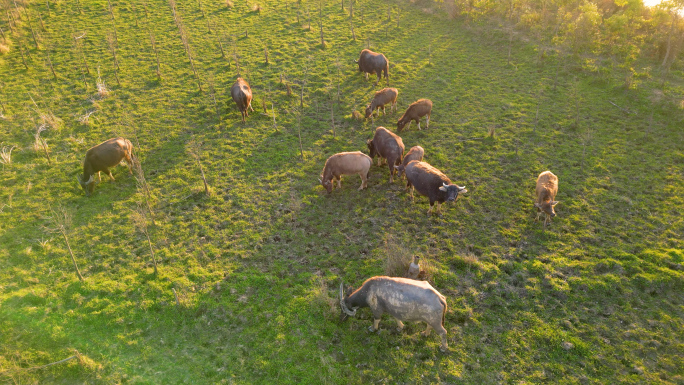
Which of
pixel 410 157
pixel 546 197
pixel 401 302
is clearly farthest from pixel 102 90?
pixel 546 197

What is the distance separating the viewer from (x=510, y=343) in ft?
28.5

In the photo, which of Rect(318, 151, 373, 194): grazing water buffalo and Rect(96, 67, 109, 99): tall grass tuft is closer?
Rect(318, 151, 373, 194): grazing water buffalo

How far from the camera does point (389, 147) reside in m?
14.0

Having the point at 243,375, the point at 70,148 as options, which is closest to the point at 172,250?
the point at 243,375

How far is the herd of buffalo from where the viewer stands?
27.8 ft

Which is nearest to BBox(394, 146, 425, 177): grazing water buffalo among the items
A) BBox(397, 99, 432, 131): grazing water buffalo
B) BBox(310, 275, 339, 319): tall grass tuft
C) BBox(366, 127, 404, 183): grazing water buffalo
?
BBox(366, 127, 404, 183): grazing water buffalo

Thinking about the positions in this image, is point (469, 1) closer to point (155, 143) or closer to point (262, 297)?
point (155, 143)

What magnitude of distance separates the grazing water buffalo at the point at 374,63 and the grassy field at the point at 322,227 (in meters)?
0.72

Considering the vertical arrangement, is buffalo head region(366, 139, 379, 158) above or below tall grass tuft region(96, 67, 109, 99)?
below

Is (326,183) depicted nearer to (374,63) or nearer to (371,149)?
(371,149)

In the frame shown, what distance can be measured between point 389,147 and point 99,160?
11.6 m

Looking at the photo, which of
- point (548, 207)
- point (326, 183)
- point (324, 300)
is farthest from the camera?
point (326, 183)

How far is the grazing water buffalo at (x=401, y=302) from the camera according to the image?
834 cm

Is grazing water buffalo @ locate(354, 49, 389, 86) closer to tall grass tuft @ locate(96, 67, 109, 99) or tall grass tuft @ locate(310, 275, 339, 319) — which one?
tall grass tuft @ locate(310, 275, 339, 319)
